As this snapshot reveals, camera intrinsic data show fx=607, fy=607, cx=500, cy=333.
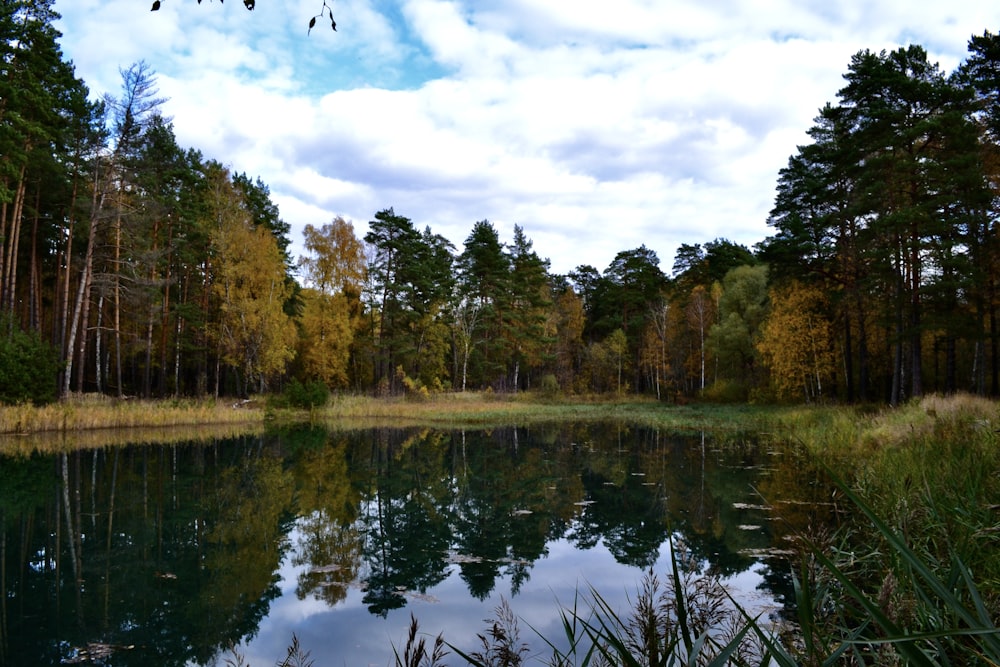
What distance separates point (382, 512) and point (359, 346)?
94.1ft

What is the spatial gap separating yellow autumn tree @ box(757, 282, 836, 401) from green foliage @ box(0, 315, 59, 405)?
93.6 feet

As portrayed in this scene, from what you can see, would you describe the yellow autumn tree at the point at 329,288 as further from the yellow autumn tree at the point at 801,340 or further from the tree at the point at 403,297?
the yellow autumn tree at the point at 801,340

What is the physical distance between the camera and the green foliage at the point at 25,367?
17995 millimetres

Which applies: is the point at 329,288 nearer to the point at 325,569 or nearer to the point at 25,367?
the point at 25,367

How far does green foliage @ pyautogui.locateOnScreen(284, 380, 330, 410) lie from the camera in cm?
2747

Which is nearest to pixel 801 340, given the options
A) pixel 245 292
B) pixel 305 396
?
pixel 305 396

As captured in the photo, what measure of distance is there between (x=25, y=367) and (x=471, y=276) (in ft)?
90.1

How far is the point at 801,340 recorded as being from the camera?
27.7m

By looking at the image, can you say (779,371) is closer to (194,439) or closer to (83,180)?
(194,439)

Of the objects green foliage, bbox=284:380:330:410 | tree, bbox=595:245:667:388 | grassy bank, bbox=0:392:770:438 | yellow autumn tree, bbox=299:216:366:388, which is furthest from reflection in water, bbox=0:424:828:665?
tree, bbox=595:245:667:388

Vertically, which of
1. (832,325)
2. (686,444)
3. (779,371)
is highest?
(832,325)

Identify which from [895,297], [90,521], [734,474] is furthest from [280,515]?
[895,297]

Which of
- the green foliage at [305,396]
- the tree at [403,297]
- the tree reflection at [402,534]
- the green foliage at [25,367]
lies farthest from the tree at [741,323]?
the green foliage at [25,367]

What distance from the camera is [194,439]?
19.1m
